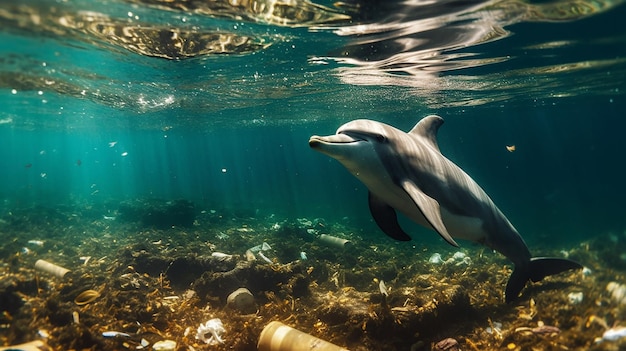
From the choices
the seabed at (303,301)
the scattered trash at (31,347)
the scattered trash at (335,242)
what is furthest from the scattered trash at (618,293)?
the scattered trash at (335,242)

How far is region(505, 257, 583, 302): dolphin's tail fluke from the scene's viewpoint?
688cm

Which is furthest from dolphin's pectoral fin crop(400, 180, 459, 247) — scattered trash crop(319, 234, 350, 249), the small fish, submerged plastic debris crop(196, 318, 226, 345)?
scattered trash crop(319, 234, 350, 249)

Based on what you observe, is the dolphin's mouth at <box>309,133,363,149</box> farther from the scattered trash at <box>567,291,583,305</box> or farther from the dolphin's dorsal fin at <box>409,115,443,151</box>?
the scattered trash at <box>567,291,583,305</box>

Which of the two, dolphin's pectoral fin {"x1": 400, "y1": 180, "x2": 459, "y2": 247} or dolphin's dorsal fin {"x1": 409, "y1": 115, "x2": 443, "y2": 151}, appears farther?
dolphin's dorsal fin {"x1": 409, "y1": 115, "x2": 443, "y2": 151}

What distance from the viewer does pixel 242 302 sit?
24.4ft

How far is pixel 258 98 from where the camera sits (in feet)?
72.7

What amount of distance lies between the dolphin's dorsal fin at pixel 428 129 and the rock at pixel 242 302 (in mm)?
4603

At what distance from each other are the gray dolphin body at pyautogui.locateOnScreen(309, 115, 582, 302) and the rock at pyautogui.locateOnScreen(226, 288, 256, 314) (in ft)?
10.6

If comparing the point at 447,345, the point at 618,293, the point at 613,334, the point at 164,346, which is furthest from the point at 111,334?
the point at 618,293

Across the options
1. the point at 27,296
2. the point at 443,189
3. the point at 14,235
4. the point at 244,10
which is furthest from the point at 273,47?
the point at 14,235

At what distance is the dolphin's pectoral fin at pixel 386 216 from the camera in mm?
6137

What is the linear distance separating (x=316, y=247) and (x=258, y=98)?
11.6m

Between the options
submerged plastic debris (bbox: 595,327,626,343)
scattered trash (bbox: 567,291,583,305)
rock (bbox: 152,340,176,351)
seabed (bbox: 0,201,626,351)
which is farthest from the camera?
scattered trash (bbox: 567,291,583,305)

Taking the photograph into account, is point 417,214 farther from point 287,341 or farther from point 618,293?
point 618,293
